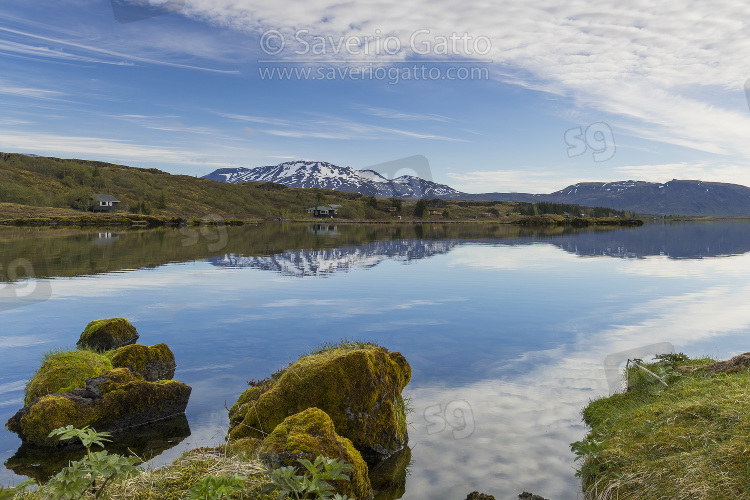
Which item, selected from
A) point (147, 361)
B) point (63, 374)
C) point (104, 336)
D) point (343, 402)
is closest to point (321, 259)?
point (104, 336)

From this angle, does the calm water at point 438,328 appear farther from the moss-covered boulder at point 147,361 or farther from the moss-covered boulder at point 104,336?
the moss-covered boulder at point 104,336

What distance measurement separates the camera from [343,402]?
433 inches

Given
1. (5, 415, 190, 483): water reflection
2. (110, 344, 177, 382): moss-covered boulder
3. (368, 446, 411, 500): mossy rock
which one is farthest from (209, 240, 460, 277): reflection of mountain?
(368, 446, 411, 500): mossy rock

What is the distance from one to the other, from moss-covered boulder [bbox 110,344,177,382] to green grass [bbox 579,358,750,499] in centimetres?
1392

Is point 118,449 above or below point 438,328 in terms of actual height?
below

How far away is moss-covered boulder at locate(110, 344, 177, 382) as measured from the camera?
54.2 feet

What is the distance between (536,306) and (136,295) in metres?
27.5

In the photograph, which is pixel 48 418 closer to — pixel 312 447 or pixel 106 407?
pixel 106 407

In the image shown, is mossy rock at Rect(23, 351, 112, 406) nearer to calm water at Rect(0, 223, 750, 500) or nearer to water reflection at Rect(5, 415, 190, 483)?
calm water at Rect(0, 223, 750, 500)

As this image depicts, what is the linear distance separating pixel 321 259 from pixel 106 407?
153 feet

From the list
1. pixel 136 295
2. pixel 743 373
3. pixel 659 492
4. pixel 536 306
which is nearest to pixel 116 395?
pixel 659 492

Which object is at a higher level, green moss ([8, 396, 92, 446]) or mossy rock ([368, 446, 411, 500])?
green moss ([8, 396, 92, 446])

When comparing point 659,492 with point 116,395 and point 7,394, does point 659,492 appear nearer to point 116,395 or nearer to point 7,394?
point 116,395

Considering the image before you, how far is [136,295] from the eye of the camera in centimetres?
3394
